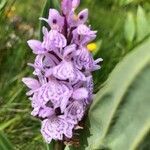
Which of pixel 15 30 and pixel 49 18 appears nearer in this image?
pixel 49 18

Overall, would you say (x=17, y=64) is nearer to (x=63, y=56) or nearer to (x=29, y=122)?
(x=29, y=122)

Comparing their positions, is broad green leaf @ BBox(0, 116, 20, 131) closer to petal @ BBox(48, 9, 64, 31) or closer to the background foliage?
the background foliage

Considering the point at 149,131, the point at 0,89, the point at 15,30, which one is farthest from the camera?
the point at 15,30

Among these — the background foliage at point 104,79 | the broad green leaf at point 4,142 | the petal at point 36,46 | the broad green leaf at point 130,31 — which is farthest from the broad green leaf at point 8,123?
the petal at point 36,46

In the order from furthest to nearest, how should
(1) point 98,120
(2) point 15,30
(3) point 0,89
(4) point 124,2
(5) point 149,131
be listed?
1. (2) point 15,30
2. (3) point 0,89
3. (4) point 124,2
4. (1) point 98,120
5. (5) point 149,131

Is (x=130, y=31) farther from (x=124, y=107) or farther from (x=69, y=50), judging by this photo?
(x=124, y=107)

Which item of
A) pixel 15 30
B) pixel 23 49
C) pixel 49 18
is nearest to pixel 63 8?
pixel 49 18

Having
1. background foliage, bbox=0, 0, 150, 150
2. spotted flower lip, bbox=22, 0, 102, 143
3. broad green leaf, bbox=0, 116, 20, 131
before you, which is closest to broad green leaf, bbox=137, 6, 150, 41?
background foliage, bbox=0, 0, 150, 150
